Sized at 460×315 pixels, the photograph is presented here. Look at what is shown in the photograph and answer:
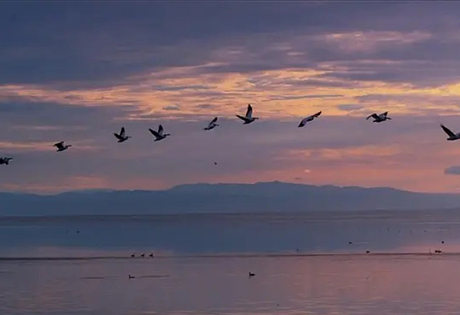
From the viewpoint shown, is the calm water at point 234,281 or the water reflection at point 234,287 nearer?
the water reflection at point 234,287

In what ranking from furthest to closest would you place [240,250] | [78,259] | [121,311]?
[240,250] → [78,259] → [121,311]

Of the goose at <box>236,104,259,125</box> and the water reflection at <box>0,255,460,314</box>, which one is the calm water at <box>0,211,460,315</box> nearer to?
the water reflection at <box>0,255,460,314</box>

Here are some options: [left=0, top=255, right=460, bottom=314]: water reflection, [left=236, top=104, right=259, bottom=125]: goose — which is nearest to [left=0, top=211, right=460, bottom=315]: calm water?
[left=0, top=255, right=460, bottom=314]: water reflection

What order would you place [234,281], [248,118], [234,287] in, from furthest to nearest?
1. [234,281]
2. [234,287]
3. [248,118]

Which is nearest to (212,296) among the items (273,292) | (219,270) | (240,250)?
(273,292)

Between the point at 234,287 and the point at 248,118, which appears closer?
the point at 248,118

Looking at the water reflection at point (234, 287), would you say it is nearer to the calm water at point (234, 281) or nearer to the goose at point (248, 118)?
the calm water at point (234, 281)

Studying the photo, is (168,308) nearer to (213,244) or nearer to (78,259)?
(78,259)

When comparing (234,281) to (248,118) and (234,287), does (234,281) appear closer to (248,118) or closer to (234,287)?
(234,287)

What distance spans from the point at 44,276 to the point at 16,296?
10175mm

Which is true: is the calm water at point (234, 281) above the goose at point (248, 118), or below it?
below

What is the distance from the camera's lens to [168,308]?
1702 inches

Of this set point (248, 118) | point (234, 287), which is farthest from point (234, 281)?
point (248, 118)

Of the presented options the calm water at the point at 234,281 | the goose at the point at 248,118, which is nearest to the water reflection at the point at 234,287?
the calm water at the point at 234,281
